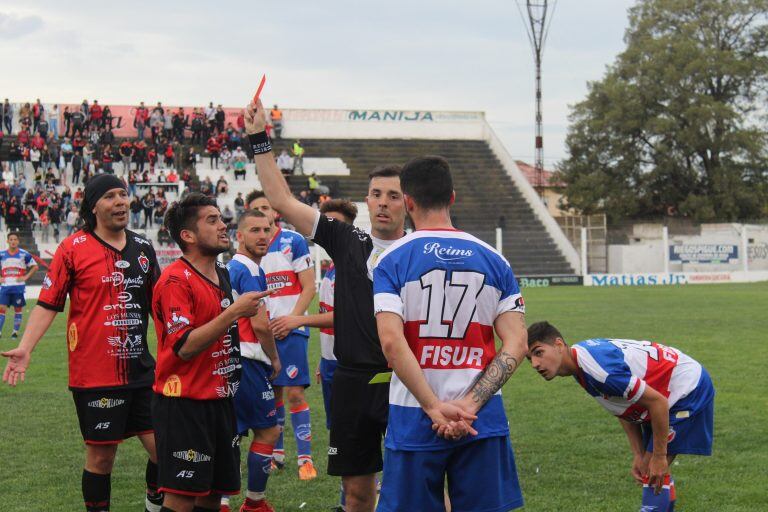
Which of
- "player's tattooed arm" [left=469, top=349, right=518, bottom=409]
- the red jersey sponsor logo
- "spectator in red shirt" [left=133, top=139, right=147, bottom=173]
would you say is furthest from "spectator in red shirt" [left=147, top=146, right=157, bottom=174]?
"player's tattooed arm" [left=469, top=349, right=518, bottom=409]

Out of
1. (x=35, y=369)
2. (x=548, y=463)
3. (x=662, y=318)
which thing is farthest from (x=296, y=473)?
(x=662, y=318)

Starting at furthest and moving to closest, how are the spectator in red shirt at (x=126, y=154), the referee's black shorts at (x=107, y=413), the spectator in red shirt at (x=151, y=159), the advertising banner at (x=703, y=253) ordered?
the advertising banner at (x=703, y=253) < the spectator in red shirt at (x=151, y=159) < the spectator in red shirt at (x=126, y=154) < the referee's black shorts at (x=107, y=413)

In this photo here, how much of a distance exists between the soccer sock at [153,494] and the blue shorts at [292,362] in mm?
1825

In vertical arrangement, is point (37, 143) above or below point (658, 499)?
above

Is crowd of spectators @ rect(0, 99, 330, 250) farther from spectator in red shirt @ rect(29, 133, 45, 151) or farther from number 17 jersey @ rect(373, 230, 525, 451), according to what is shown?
number 17 jersey @ rect(373, 230, 525, 451)

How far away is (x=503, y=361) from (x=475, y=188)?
43.1 meters

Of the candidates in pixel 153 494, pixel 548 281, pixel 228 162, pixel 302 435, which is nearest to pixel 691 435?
pixel 302 435

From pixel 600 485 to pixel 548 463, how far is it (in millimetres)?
813

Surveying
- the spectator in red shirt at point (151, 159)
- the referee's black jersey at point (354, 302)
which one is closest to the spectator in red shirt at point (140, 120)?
the spectator in red shirt at point (151, 159)

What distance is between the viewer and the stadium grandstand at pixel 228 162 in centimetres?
3603

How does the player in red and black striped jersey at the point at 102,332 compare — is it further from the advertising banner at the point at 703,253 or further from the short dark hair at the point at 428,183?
the advertising banner at the point at 703,253

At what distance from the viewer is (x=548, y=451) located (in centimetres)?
859

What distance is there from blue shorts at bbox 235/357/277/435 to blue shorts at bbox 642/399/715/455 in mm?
2623

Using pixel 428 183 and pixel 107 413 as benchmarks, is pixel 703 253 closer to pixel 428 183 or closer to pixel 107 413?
pixel 107 413
